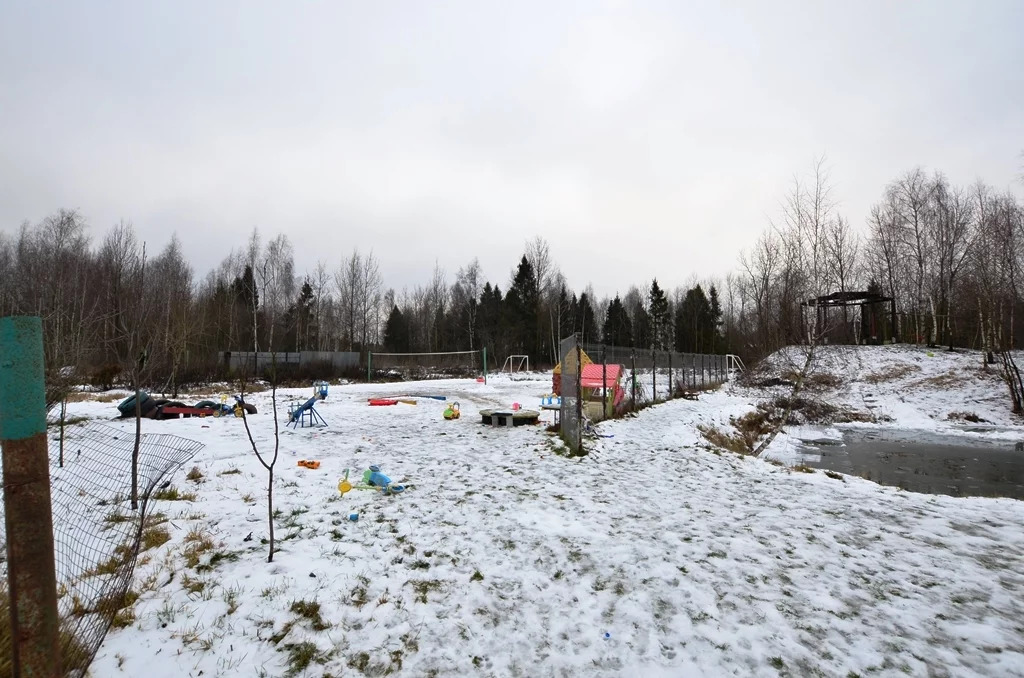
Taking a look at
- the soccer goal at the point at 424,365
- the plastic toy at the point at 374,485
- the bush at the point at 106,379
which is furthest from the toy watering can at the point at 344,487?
the soccer goal at the point at 424,365

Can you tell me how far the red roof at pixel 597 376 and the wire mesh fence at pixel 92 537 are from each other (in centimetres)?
1031

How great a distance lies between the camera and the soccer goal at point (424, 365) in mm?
34031

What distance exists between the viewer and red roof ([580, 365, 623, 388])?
14.4 m

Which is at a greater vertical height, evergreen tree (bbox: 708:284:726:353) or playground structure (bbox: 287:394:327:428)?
evergreen tree (bbox: 708:284:726:353)

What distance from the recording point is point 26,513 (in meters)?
1.62

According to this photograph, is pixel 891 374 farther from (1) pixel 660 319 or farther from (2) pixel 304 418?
(1) pixel 660 319

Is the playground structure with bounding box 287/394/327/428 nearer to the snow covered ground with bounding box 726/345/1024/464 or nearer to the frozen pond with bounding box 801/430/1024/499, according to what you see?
the snow covered ground with bounding box 726/345/1024/464

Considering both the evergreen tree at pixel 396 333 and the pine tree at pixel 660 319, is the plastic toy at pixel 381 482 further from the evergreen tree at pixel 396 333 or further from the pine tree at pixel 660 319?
the pine tree at pixel 660 319

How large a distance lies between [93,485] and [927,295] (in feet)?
140

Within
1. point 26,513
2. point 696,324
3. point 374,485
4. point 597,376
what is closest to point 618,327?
point 696,324

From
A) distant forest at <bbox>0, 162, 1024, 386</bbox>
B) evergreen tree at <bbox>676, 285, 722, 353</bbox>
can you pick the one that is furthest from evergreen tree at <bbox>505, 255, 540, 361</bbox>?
evergreen tree at <bbox>676, 285, 722, 353</bbox>

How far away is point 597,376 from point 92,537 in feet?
40.5

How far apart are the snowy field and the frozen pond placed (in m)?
3.78

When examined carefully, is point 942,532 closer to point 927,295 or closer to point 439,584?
point 439,584
